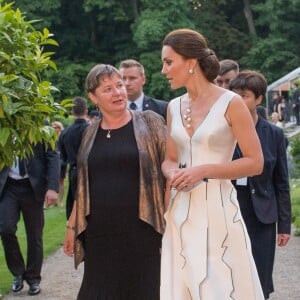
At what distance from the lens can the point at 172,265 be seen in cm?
448

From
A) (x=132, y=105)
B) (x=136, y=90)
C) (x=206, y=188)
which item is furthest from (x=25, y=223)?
(x=206, y=188)

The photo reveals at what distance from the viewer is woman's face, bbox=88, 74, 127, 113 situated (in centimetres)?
532

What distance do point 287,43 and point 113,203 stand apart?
176 feet

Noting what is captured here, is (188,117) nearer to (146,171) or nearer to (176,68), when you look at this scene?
(176,68)

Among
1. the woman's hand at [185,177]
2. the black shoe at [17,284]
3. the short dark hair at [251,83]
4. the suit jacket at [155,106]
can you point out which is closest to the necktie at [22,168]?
the black shoe at [17,284]

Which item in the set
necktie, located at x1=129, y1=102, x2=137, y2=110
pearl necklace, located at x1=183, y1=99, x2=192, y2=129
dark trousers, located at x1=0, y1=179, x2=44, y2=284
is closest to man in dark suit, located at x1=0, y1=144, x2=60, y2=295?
dark trousers, located at x1=0, y1=179, x2=44, y2=284

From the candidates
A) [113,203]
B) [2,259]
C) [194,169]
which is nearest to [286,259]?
[2,259]

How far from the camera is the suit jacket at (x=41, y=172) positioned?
8.45m

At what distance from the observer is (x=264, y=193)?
582 cm

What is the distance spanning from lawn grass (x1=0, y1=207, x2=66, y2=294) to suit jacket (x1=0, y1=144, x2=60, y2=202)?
3.84 feet

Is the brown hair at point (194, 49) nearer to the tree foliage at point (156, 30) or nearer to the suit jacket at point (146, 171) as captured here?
the suit jacket at point (146, 171)

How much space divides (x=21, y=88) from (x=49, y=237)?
7.91 metres

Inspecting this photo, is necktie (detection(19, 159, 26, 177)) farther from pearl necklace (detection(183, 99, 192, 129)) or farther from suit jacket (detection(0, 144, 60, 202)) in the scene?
pearl necklace (detection(183, 99, 192, 129))

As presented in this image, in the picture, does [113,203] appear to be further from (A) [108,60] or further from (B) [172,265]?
(A) [108,60]
